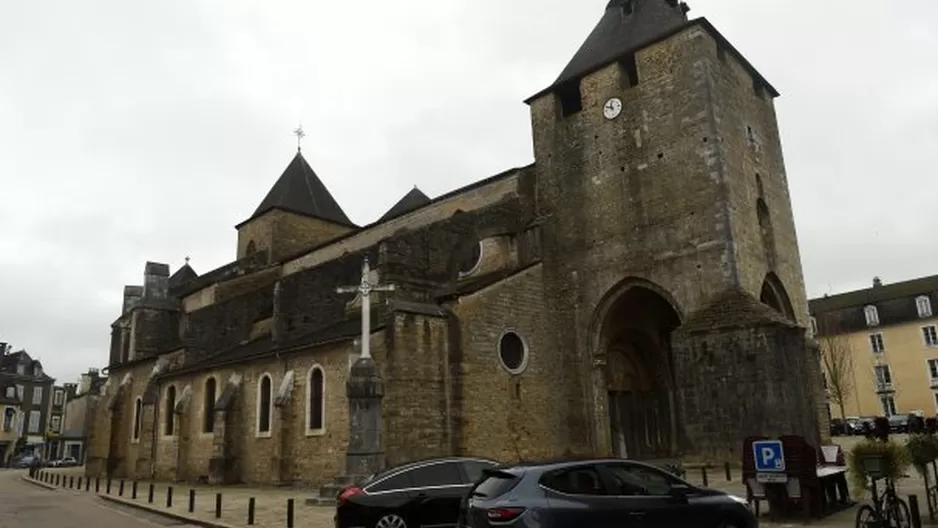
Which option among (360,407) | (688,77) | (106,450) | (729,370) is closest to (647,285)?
(729,370)

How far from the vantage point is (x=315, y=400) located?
18.3 m

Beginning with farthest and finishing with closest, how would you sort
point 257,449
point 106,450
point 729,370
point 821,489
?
1. point 106,450
2. point 257,449
3. point 729,370
4. point 821,489

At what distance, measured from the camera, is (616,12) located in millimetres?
23672

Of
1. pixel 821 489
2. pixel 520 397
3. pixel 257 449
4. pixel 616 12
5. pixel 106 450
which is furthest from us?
pixel 106 450

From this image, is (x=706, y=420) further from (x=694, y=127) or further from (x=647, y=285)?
(x=694, y=127)

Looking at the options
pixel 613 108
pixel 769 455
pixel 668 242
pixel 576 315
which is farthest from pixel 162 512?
pixel 613 108

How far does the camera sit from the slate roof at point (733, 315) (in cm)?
1576

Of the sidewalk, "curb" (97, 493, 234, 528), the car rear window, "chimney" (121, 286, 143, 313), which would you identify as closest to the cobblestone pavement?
the sidewalk

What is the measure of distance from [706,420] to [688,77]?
31.5 ft

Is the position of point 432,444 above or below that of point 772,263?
below

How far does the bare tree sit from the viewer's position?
3309cm

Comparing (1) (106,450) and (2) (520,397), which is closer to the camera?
(2) (520,397)

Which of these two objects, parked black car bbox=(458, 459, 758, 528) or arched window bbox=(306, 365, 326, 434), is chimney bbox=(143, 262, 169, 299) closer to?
arched window bbox=(306, 365, 326, 434)

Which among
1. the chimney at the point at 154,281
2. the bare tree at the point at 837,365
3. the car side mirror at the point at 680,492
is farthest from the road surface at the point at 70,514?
the bare tree at the point at 837,365
